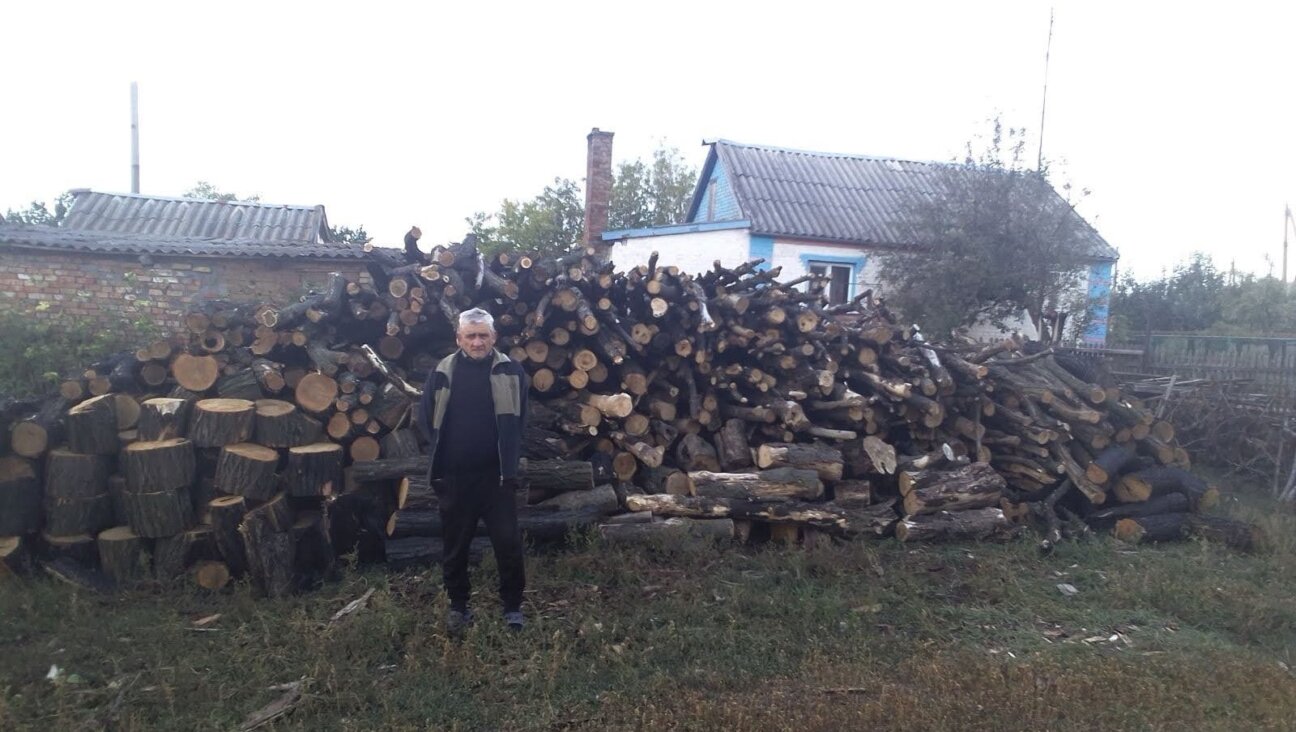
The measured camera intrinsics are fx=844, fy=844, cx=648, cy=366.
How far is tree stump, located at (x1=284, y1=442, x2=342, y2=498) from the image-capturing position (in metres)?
5.86

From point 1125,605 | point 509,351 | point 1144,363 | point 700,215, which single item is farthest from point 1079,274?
point 509,351

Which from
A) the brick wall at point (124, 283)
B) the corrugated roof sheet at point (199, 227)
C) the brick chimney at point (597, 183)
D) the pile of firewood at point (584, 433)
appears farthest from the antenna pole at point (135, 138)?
the pile of firewood at point (584, 433)

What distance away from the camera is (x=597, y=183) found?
1875 cm

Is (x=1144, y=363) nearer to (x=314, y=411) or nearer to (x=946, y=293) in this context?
(x=946, y=293)

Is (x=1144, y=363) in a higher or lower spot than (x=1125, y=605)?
higher

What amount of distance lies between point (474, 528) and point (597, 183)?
14.6m

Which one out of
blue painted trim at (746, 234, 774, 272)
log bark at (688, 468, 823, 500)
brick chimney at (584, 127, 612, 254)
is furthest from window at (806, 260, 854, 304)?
log bark at (688, 468, 823, 500)

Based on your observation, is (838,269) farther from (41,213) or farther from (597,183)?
(41,213)

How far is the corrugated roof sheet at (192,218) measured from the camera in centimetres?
1666

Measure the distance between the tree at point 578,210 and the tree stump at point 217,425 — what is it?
19.2 meters

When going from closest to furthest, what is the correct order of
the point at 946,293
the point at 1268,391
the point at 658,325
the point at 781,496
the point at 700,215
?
the point at 781,496 → the point at 658,325 → the point at 1268,391 → the point at 946,293 → the point at 700,215

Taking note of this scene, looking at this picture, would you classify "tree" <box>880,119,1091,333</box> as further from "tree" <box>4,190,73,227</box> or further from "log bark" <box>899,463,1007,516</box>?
"tree" <box>4,190,73,227</box>

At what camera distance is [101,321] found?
10359mm

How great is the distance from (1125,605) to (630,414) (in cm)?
388
